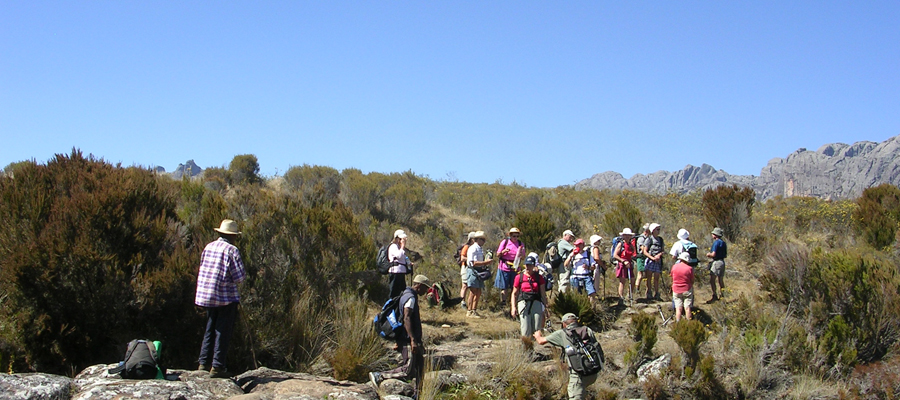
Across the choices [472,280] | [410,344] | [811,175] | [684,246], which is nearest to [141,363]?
[410,344]

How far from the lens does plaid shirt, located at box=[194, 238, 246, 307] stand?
5.96 metres

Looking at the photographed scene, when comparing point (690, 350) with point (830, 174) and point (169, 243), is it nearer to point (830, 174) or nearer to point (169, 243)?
point (169, 243)

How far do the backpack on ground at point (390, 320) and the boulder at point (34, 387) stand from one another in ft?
10.2

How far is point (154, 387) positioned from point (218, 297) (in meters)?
1.12

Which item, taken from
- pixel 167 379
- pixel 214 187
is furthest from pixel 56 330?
pixel 214 187

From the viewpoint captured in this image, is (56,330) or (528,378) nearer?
(56,330)

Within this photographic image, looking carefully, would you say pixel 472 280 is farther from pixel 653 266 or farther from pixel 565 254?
pixel 653 266

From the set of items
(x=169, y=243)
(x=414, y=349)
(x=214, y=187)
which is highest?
(x=214, y=187)

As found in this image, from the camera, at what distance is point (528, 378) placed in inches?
300

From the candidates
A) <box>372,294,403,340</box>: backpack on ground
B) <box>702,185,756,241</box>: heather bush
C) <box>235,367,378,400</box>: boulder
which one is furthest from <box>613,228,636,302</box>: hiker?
<box>702,185,756,241</box>: heather bush

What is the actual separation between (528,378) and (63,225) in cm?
559

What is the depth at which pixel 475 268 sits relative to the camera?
10.9m

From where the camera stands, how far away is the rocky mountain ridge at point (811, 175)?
1455 inches

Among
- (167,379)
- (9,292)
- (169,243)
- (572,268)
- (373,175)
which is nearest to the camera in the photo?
(167,379)
